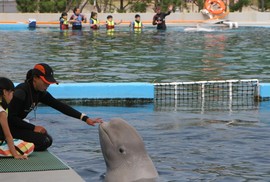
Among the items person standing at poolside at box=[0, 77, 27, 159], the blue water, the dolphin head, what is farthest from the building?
the dolphin head

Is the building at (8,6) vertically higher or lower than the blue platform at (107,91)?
lower

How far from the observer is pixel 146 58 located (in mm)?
20406

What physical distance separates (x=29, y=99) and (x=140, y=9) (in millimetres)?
40683

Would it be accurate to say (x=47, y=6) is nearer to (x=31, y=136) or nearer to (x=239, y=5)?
(x=239, y=5)

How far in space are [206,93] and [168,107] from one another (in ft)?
3.27

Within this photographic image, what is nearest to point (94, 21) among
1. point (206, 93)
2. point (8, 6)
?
point (206, 93)

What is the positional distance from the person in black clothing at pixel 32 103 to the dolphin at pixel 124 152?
0.77 metres

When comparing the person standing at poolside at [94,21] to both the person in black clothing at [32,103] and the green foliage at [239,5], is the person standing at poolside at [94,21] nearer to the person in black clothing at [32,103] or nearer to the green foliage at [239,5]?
the green foliage at [239,5]

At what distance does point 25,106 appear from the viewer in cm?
714

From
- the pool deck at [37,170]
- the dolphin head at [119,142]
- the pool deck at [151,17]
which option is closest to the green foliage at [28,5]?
the pool deck at [151,17]

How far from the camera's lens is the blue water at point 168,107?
8.45 meters

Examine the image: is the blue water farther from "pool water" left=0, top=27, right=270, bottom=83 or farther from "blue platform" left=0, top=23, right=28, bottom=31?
"blue platform" left=0, top=23, right=28, bottom=31

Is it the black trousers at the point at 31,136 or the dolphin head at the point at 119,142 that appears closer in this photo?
the dolphin head at the point at 119,142

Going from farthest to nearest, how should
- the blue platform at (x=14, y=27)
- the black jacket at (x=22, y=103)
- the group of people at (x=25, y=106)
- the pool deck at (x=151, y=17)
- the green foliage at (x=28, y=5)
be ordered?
1. the green foliage at (x=28, y=5)
2. the pool deck at (x=151, y=17)
3. the blue platform at (x=14, y=27)
4. the black jacket at (x=22, y=103)
5. the group of people at (x=25, y=106)
